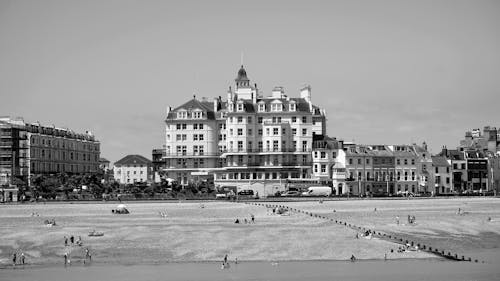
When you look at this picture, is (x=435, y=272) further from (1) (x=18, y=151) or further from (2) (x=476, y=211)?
(1) (x=18, y=151)

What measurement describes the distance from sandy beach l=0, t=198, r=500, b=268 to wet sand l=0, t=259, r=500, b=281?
1988 millimetres

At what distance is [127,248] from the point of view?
64.8 m

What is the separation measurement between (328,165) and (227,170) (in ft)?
52.0

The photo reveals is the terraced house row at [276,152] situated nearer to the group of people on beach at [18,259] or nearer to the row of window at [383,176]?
the row of window at [383,176]

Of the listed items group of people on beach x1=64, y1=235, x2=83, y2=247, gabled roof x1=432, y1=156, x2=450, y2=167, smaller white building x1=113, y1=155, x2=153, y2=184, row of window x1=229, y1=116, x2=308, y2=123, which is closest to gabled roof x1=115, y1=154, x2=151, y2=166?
smaller white building x1=113, y1=155, x2=153, y2=184

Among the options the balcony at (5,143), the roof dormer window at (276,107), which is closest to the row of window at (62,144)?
the balcony at (5,143)

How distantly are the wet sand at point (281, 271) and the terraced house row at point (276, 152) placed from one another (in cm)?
7168

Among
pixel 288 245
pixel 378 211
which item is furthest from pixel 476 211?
pixel 288 245

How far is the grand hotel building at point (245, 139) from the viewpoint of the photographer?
438ft

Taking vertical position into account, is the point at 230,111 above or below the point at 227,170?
above

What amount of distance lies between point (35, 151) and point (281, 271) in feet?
352

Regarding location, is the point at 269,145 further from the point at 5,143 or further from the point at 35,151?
the point at 5,143

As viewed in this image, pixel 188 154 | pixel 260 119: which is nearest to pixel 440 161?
pixel 260 119

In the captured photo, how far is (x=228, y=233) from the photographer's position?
234ft
